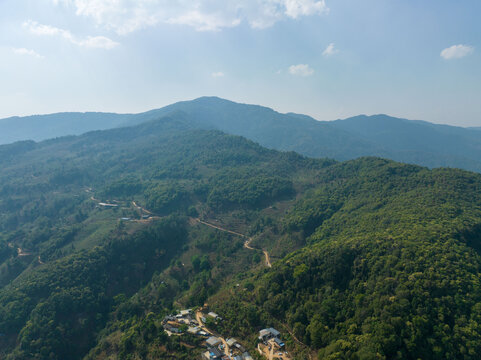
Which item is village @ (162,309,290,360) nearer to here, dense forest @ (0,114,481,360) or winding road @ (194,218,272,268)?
dense forest @ (0,114,481,360)

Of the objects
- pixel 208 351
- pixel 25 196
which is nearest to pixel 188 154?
pixel 25 196

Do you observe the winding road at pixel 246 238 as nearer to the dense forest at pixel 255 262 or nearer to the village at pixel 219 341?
the dense forest at pixel 255 262

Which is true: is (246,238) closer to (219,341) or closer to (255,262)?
(255,262)

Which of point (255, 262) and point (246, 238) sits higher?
point (246, 238)

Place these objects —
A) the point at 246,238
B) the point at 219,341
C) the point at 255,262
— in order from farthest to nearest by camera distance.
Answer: the point at 246,238, the point at 255,262, the point at 219,341

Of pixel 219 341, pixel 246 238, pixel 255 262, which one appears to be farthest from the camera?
pixel 246 238

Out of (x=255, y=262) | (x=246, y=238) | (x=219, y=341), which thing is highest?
(x=219, y=341)

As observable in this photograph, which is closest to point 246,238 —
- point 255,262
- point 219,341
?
point 255,262
